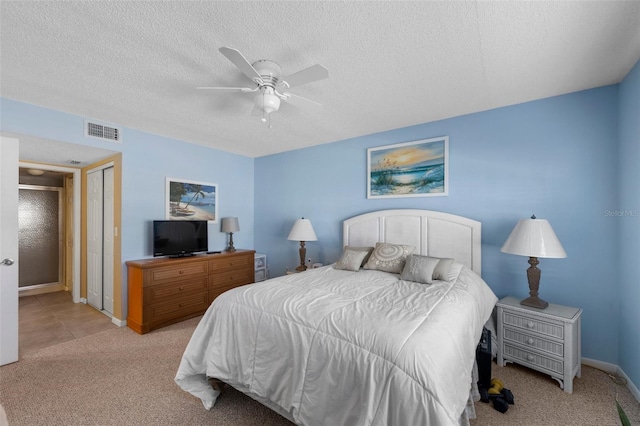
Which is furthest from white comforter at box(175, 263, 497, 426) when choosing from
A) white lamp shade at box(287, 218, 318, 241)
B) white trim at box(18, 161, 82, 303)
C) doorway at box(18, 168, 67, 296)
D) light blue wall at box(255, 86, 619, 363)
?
doorway at box(18, 168, 67, 296)

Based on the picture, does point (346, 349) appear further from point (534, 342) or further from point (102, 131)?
point (102, 131)

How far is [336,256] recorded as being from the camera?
411 centimetres

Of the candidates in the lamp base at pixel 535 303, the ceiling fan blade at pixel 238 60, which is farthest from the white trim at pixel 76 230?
the lamp base at pixel 535 303

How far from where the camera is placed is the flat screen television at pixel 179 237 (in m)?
3.59

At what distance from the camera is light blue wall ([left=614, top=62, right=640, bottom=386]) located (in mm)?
2043

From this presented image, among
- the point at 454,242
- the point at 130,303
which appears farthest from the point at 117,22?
the point at 454,242

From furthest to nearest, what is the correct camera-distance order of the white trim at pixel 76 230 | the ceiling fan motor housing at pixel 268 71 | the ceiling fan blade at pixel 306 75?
the white trim at pixel 76 230 < the ceiling fan motor housing at pixel 268 71 < the ceiling fan blade at pixel 306 75

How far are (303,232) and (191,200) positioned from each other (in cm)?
178

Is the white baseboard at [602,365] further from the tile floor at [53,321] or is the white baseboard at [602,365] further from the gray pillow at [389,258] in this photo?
the tile floor at [53,321]

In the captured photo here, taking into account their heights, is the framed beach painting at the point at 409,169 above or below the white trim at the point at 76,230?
above

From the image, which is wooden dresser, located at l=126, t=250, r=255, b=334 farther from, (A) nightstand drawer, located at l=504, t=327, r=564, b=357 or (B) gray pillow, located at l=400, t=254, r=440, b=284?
(A) nightstand drawer, located at l=504, t=327, r=564, b=357

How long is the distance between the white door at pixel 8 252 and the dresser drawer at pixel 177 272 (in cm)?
111

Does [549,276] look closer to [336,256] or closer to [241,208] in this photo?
[336,256]

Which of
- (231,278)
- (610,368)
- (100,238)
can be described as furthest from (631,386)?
(100,238)
